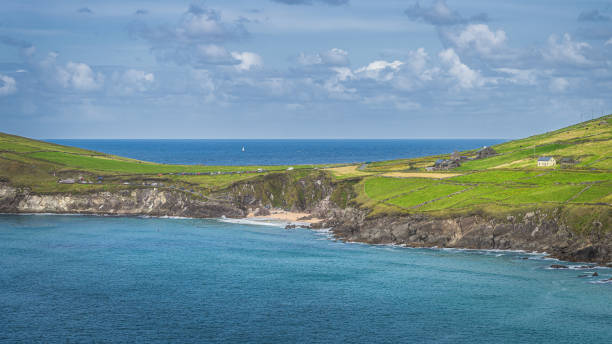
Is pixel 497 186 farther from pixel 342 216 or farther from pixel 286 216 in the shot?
pixel 286 216

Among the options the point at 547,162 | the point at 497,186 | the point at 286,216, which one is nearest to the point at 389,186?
the point at 497,186

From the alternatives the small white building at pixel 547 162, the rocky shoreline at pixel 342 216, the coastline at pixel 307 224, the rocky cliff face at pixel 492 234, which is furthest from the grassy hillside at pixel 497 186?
the coastline at pixel 307 224

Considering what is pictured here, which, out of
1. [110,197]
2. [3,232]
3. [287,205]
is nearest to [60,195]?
[110,197]

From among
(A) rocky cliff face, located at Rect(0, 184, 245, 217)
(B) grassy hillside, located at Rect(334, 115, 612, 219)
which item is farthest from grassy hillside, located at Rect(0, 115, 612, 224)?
(A) rocky cliff face, located at Rect(0, 184, 245, 217)

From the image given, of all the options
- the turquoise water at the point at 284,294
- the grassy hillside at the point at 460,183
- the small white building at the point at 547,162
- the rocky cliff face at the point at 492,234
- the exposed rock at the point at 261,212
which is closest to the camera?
the turquoise water at the point at 284,294

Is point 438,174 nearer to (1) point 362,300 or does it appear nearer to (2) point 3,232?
(1) point 362,300

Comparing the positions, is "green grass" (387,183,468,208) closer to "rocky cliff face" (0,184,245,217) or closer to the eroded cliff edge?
the eroded cliff edge

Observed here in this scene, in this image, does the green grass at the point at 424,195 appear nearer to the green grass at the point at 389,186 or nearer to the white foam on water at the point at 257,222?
the green grass at the point at 389,186
